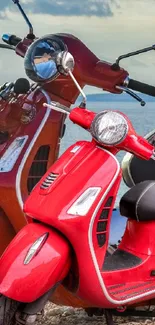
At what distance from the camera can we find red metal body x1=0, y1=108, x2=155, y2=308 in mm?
1566

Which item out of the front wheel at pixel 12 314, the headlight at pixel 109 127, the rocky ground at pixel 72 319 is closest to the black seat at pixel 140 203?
the headlight at pixel 109 127

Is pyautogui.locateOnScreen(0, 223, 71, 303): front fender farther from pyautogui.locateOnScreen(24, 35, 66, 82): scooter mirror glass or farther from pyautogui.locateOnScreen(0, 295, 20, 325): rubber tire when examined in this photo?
pyautogui.locateOnScreen(24, 35, 66, 82): scooter mirror glass

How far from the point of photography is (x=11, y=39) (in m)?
2.19

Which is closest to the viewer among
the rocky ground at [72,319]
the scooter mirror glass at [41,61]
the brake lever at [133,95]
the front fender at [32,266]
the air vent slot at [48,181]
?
the front fender at [32,266]

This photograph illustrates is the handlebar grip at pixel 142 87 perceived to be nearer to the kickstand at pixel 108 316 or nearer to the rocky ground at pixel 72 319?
the kickstand at pixel 108 316

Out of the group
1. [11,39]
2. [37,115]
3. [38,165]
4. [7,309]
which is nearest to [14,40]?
[11,39]

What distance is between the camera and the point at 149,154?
1.66 metres

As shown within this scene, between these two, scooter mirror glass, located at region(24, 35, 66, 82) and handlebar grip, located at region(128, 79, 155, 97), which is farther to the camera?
handlebar grip, located at region(128, 79, 155, 97)

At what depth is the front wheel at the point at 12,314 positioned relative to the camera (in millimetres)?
1595

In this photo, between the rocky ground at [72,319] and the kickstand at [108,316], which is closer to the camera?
the kickstand at [108,316]

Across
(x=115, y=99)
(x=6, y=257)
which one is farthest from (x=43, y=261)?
(x=115, y=99)

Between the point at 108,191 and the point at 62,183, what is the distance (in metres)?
0.12

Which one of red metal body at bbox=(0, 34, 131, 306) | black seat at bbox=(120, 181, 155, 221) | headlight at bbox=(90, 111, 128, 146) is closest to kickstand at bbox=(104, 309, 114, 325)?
red metal body at bbox=(0, 34, 131, 306)

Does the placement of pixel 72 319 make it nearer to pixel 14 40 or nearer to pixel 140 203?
pixel 140 203
